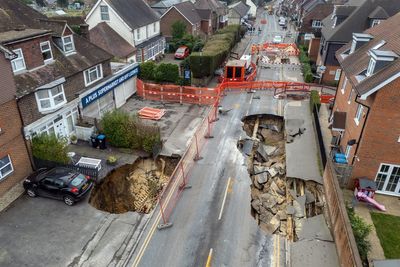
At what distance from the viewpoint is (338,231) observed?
14617 mm

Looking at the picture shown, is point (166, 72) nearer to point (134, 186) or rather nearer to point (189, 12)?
point (134, 186)

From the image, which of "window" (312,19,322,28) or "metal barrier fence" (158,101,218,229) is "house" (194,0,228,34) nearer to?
"window" (312,19,322,28)

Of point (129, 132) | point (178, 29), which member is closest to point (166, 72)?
point (129, 132)

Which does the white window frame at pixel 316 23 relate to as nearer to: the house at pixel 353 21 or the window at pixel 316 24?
the window at pixel 316 24

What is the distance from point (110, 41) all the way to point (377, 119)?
3235cm

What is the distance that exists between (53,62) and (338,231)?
71.9 ft

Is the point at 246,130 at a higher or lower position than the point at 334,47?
lower

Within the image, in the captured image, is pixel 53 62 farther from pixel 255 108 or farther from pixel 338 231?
pixel 338 231

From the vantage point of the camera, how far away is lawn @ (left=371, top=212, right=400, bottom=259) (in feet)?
49.7

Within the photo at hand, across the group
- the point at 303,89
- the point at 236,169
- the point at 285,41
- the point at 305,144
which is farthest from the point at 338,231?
the point at 285,41

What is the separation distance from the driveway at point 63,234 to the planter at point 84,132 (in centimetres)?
711

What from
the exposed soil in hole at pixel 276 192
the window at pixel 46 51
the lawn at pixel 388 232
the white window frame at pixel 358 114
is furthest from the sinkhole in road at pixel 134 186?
the lawn at pixel 388 232

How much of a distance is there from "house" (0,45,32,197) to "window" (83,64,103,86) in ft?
26.0

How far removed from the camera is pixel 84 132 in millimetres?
24344
